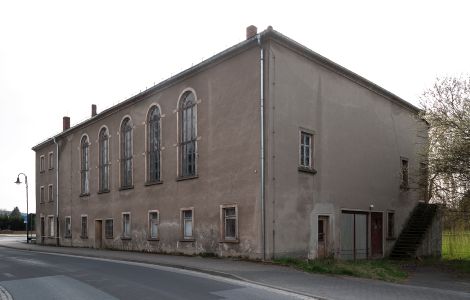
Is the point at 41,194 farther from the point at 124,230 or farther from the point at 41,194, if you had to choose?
the point at 124,230

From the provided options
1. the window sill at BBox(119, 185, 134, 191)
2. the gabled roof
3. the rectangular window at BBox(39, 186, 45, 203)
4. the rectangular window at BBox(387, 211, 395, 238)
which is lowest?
the rectangular window at BBox(387, 211, 395, 238)

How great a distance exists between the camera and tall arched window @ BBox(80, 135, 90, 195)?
1350 inches

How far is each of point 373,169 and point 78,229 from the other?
69.5ft

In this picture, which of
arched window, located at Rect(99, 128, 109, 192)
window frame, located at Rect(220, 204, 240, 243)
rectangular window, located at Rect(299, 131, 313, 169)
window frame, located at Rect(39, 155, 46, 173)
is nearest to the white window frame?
rectangular window, located at Rect(299, 131, 313, 169)

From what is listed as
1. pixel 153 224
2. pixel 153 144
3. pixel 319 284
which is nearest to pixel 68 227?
pixel 153 224

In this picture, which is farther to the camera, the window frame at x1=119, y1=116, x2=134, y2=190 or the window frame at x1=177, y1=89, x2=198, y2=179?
the window frame at x1=119, y1=116, x2=134, y2=190

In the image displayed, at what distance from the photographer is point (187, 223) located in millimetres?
23469

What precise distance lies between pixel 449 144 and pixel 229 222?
9.12m

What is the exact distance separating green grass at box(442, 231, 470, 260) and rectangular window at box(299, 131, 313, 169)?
7525mm

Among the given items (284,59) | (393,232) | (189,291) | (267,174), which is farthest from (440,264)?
(189,291)

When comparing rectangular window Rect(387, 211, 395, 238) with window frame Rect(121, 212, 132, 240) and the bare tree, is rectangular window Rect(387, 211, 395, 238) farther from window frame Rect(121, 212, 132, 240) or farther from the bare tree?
window frame Rect(121, 212, 132, 240)

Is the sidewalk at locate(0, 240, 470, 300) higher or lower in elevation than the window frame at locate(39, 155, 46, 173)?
lower

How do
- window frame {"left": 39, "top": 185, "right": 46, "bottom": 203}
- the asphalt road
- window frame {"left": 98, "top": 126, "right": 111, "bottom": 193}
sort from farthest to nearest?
window frame {"left": 39, "top": 185, "right": 46, "bottom": 203} → window frame {"left": 98, "top": 126, "right": 111, "bottom": 193} → the asphalt road

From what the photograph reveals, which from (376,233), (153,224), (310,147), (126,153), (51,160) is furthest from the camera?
(51,160)
